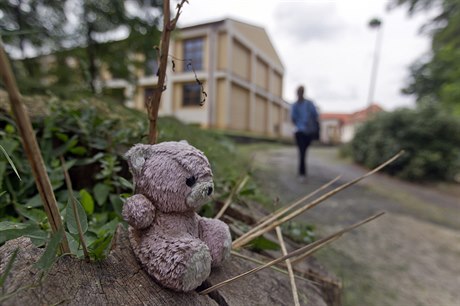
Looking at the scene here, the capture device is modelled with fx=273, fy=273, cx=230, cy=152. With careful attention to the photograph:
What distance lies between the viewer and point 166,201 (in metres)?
0.66

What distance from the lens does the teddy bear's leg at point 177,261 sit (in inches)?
23.5

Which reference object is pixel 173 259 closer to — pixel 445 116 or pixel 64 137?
pixel 64 137

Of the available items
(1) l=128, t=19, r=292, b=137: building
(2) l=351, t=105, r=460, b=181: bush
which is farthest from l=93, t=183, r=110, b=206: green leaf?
(1) l=128, t=19, r=292, b=137: building

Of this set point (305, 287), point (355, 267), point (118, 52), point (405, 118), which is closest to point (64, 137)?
point (305, 287)

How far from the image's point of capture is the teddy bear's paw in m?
0.60

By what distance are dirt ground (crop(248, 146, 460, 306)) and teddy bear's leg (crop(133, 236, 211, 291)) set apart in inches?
36.7

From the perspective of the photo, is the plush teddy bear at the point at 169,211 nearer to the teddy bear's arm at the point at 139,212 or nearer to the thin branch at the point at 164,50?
the teddy bear's arm at the point at 139,212

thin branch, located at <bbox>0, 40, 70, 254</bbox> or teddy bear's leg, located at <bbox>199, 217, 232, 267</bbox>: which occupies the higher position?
thin branch, located at <bbox>0, 40, 70, 254</bbox>

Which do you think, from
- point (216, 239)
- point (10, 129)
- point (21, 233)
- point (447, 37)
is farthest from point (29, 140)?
point (447, 37)

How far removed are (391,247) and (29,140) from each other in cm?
316

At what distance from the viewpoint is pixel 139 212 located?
0.63m

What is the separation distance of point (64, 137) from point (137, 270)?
3.12 feet

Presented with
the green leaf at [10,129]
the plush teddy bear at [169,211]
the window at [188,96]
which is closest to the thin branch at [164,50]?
the plush teddy bear at [169,211]

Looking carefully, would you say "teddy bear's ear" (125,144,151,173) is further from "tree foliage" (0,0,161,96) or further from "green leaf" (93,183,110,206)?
"tree foliage" (0,0,161,96)
